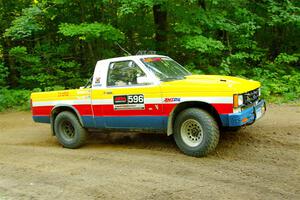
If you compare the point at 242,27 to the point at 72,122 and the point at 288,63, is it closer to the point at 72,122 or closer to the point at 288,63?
the point at 288,63

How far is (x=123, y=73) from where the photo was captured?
7336 mm

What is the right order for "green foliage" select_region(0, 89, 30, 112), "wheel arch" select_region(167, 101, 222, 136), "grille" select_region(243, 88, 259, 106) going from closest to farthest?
"grille" select_region(243, 88, 259, 106), "wheel arch" select_region(167, 101, 222, 136), "green foliage" select_region(0, 89, 30, 112)

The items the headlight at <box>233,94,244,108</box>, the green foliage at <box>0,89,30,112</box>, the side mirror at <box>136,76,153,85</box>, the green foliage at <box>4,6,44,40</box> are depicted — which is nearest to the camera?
the headlight at <box>233,94,244,108</box>

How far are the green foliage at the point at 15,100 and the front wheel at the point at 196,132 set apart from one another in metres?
8.83

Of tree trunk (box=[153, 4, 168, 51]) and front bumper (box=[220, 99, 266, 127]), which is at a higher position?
tree trunk (box=[153, 4, 168, 51])

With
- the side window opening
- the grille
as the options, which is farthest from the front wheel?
the side window opening

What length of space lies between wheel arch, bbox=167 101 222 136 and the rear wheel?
2211 mm

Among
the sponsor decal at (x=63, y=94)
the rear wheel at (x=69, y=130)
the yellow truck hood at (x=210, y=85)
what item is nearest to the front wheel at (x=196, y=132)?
the yellow truck hood at (x=210, y=85)

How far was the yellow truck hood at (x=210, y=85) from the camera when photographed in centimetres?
620

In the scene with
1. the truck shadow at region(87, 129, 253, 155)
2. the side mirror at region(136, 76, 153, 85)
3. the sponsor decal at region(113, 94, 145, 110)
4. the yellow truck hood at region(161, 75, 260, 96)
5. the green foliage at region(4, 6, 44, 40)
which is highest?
the green foliage at region(4, 6, 44, 40)

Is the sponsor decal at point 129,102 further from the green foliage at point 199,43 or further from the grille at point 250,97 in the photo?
the green foliage at point 199,43

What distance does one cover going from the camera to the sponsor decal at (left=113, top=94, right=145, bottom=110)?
6.96m

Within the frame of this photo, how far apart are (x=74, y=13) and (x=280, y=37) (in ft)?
29.8

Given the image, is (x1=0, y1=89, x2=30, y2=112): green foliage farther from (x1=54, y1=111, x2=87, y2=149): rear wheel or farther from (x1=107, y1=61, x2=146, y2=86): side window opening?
(x1=107, y1=61, x2=146, y2=86): side window opening
